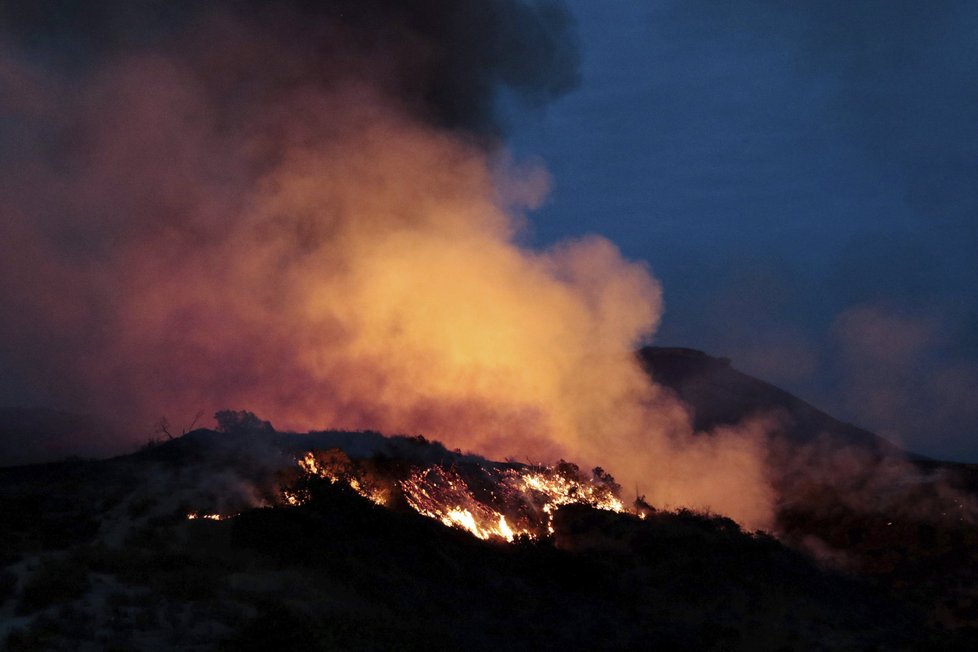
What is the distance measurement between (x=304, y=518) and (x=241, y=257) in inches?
634

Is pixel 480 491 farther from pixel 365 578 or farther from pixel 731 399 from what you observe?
pixel 731 399

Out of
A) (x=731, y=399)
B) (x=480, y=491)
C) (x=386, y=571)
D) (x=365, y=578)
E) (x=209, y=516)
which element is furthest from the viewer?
(x=731, y=399)

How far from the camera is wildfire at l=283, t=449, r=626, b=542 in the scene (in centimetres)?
1759

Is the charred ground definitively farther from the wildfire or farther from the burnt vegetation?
the wildfire

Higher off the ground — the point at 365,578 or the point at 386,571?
the point at 386,571

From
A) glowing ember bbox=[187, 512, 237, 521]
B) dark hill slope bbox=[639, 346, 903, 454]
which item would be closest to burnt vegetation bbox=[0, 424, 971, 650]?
glowing ember bbox=[187, 512, 237, 521]

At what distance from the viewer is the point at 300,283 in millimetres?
27969

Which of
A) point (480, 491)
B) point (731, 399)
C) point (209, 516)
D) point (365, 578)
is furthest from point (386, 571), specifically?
point (731, 399)

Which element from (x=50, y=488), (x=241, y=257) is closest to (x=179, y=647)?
(x=50, y=488)

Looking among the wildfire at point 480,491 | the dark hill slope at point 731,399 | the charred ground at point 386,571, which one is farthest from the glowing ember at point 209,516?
the dark hill slope at point 731,399

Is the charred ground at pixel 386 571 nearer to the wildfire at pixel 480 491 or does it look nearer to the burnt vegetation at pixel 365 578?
the burnt vegetation at pixel 365 578

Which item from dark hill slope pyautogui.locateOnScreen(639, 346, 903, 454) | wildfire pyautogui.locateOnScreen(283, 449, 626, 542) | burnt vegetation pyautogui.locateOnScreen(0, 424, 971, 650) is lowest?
burnt vegetation pyautogui.locateOnScreen(0, 424, 971, 650)

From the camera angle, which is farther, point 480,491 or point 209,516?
point 480,491

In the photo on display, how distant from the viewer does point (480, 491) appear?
19781 millimetres
